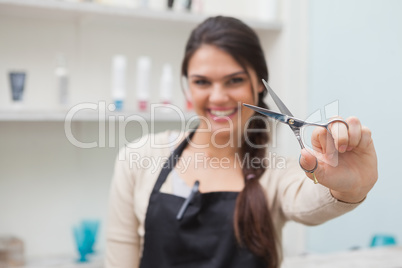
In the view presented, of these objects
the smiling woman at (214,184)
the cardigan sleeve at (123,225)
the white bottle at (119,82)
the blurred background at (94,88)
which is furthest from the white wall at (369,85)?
the white bottle at (119,82)

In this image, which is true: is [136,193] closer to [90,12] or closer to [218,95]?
[218,95]

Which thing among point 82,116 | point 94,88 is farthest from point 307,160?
point 94,88

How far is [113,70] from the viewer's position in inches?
63.0

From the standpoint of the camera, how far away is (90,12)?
57.1 inches

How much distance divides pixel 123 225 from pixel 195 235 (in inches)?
6.0

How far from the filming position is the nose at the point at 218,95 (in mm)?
821

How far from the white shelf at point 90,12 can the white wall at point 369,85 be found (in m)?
0.45

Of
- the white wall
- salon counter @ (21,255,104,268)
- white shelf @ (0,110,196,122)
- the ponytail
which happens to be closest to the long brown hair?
the ponytail

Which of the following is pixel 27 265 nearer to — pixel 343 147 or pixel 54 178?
pixel 54 178

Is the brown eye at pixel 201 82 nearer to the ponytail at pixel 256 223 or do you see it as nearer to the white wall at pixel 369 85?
the ponytail at pixel 256 223

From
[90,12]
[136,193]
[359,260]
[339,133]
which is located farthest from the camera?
[90,12]

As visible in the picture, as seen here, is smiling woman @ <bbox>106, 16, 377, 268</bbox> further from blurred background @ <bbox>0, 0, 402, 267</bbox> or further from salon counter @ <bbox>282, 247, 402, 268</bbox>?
blurred background @ <bbox>0, 0, 402, 267</bbox>

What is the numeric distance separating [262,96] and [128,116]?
29.4 inches

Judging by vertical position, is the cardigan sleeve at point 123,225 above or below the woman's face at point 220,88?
below
